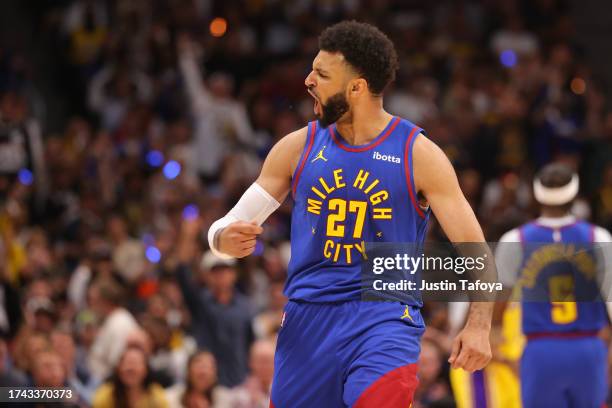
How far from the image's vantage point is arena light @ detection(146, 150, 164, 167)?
48.1 ft

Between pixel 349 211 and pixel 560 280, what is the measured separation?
313 centimetres

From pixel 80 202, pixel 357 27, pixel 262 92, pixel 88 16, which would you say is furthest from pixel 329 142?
pixel 88 16

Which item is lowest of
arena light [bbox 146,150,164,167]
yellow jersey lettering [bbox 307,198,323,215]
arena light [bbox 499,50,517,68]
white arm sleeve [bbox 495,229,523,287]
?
yellow jersey lettering [bbox 307,198,323,215]

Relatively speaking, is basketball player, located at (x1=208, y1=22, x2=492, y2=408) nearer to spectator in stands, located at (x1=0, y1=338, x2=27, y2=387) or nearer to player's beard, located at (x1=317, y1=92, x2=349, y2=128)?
player's beard, located at (x1=317, y1=92, x2=349, y2=128)

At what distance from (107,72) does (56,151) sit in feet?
6.19

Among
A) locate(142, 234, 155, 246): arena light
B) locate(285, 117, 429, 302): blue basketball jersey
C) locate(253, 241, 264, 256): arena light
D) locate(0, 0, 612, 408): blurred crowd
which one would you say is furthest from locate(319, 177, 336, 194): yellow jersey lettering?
locate(142, 234, 155, 246): arena light

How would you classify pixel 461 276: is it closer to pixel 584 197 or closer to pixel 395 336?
pixel 395 336

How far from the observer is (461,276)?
5.74 m

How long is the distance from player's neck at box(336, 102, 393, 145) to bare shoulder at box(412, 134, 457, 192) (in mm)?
239

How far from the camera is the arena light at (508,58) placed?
16641 mm

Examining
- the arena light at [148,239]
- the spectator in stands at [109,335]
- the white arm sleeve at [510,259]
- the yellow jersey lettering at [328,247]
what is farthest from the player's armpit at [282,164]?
the arena light at [148,239]

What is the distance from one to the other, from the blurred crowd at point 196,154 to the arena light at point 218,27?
0.05 meters

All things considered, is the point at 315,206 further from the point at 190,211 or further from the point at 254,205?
the point at 190,211

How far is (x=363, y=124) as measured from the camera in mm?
5520
